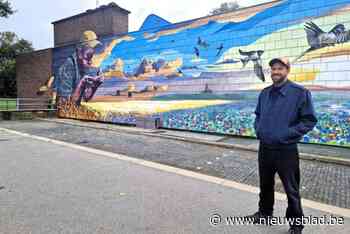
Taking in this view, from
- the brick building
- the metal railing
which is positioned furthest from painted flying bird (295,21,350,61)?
the metal railing

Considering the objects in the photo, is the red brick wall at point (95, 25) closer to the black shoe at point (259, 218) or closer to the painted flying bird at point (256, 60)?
the painted flying bird at point (256, 60)

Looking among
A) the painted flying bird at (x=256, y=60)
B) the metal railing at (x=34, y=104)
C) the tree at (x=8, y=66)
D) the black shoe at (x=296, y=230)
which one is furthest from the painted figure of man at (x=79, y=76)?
the tree at (x=8, y=66)

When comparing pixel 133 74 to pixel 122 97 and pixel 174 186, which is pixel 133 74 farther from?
pixel 174 186

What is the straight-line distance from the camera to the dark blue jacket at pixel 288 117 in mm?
2695

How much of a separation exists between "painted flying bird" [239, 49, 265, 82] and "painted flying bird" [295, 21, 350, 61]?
3.86 ft

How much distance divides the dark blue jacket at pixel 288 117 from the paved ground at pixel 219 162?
1.68 metres

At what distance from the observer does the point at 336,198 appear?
3.86 metres

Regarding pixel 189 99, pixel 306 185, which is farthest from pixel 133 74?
pixel 306 185

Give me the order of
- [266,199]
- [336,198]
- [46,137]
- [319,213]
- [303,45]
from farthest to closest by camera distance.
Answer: [46,137]
[303,45]
[336,198]
[319,213]
[266,199]

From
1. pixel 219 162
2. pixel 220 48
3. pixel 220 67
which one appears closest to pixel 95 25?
pixel 220 48

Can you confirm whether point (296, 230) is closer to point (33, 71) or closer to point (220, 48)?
point (220, 48)

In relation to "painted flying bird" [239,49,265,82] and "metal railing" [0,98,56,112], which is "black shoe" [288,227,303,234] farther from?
"metal railing" [0,98,56,112]

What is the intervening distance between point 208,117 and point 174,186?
563 centimetres

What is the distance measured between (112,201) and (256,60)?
22.1 ft
